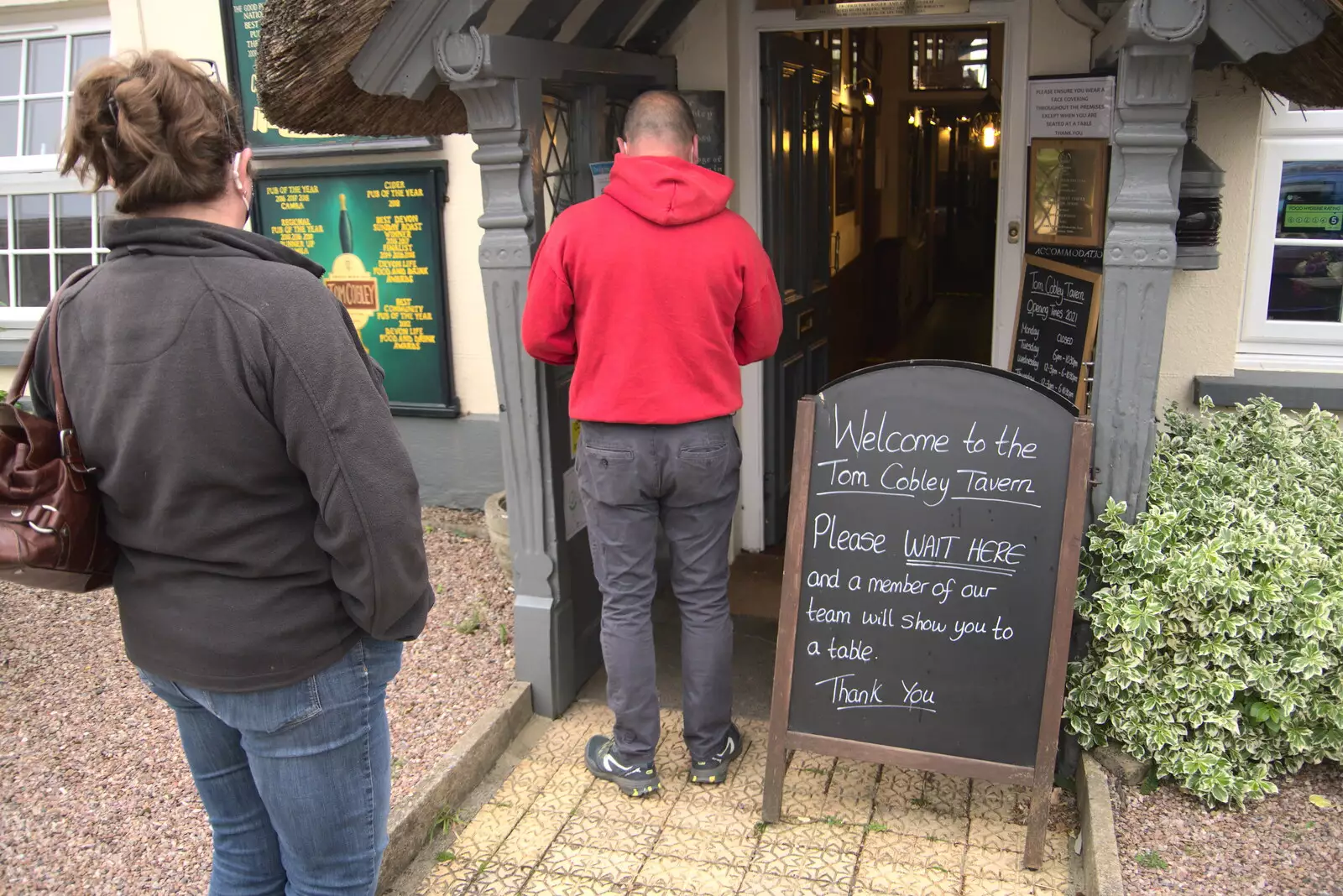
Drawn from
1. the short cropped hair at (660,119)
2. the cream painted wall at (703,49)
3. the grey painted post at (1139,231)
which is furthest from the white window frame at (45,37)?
the grey painted post at (1139,231)

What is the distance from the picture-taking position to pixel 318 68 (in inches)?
128

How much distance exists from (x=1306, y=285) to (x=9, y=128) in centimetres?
734

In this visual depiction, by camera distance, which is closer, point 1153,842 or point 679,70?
point 1153,842

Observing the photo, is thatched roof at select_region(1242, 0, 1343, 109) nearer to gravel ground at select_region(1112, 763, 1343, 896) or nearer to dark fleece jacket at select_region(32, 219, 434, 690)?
gravel ground at select_region(1112, 763, 1343, 896)

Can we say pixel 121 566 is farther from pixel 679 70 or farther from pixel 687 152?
pixel 679 70

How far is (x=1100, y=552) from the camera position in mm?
3178

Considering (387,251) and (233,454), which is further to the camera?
(387,251)

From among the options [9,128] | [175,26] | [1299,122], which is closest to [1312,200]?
[1299,122]

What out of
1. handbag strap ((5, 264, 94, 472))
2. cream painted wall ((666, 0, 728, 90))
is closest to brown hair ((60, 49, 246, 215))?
handbag strap ((5, 264, 94, 472))

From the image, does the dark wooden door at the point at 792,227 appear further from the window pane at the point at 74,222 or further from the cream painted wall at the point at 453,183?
the window pane at the point at 74,222

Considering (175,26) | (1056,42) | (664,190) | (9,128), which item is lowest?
(664,190)

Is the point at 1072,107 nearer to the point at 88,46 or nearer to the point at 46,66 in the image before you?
the point at 88,46

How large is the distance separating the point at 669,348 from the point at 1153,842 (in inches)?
76.6

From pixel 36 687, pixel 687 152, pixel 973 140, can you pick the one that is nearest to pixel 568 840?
pixel 687 152
